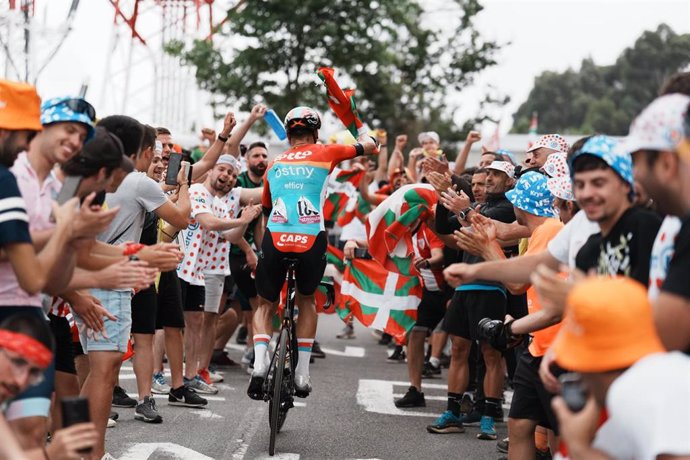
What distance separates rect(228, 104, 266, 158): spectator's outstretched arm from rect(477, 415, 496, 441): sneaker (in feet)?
10.1


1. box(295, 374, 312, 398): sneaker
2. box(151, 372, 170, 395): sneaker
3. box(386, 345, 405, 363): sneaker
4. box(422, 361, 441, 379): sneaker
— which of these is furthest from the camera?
box(386, 345, 405, 363): sneaker

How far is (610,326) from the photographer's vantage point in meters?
3.39

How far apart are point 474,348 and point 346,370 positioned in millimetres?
1972

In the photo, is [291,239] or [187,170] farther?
[291,239]

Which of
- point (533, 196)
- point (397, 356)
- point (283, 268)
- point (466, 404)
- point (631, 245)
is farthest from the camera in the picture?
point (397, 356)

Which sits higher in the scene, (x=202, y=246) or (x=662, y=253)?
(x=662, y=253)

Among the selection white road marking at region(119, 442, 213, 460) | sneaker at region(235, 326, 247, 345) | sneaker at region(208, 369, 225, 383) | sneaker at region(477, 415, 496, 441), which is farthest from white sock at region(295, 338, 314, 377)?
sneaker at region(235, 326, 247, 345)

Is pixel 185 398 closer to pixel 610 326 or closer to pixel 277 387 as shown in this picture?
pixel 277 387

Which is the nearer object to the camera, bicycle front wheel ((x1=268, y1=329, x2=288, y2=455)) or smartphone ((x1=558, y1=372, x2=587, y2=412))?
smartphone ((x1=558, y1=372, x2=587, y2=412))

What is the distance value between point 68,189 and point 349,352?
967 centimetres

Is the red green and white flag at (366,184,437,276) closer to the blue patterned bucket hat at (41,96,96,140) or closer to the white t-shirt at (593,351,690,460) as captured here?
the blue patterned bucket hat at (41,96,96,140)

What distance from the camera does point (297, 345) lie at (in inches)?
327

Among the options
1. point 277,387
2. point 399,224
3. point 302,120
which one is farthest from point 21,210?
point 399,224

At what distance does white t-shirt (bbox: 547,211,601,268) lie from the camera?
4871 mm
